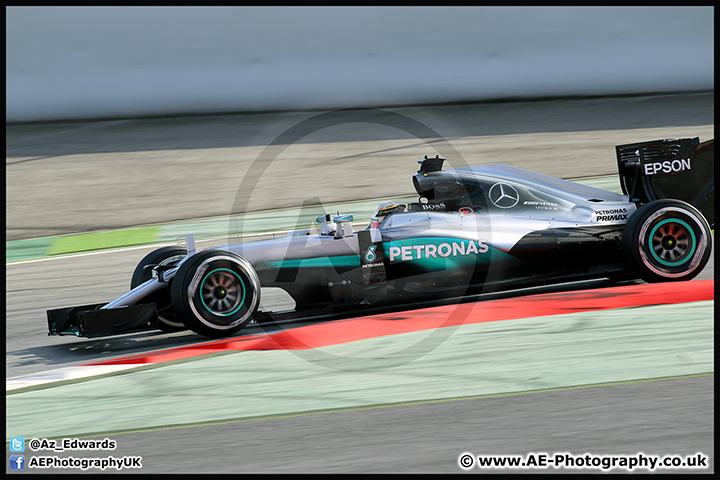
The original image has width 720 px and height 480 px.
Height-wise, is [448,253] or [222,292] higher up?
[448,253]

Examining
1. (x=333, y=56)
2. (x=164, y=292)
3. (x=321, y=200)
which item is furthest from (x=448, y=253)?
(x=333, y=56)

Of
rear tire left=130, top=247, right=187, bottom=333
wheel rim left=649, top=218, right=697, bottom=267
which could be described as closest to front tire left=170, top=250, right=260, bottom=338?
rear tire left=130, top=247, right=187, bottom=333

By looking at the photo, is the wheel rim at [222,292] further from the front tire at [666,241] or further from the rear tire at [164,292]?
the front tire at [666,241]

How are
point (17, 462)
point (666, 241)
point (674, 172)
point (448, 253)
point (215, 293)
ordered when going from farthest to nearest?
point (674, 172), point (666, 241), point (448, 253), point (215, 293), point (17, 462)

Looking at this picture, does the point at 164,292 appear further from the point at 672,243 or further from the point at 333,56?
the point at 333,56

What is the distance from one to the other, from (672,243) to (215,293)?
12.1 ft

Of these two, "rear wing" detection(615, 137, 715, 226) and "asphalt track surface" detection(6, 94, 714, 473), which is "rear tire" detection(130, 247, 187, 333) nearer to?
"asphalt track surface" detection(6, 94, 714, 473)

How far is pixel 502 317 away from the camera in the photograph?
6309mm

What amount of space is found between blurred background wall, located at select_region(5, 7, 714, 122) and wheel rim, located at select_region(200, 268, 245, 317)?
41.9 feet

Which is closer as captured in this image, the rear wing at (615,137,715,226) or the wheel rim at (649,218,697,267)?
the wheel rim at (649,218,697,267)

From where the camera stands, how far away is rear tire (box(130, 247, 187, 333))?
643 cm

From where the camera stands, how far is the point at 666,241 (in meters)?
6.74

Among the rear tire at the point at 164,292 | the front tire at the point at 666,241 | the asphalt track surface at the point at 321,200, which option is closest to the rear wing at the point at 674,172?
the front tire at the point at 666,241
